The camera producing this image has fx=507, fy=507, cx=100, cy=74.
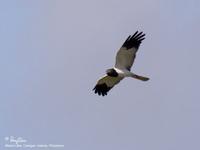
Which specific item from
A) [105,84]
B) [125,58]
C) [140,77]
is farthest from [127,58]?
[105,84]

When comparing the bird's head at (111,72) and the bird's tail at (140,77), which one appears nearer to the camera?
the bird's tail at (140,77)

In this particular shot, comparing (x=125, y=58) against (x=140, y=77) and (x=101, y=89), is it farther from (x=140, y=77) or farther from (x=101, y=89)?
(x=101, y=89)

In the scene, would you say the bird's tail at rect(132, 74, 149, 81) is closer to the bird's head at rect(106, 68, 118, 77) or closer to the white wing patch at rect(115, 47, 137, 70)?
the white wing patch at rect(115, 47, 137, 70)

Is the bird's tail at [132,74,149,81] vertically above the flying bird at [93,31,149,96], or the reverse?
the flying bird at [93,31,149,96]

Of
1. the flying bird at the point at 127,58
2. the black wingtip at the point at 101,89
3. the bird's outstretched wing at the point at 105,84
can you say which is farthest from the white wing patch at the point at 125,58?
the black wingtip at the point at 101,89

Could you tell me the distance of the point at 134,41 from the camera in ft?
74.5

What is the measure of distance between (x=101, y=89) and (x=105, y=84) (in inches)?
16.4

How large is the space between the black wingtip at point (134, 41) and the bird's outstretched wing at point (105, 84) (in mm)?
1703

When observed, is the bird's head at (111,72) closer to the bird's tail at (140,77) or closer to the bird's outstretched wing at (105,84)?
the bird's outstretched wing at (105,84)

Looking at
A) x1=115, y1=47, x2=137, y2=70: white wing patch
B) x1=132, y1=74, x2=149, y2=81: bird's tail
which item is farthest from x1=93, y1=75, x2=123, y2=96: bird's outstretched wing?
x1=132, y1=74, x2=149, y2=81: bird's tail

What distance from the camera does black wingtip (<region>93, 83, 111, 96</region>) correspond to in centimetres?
2388

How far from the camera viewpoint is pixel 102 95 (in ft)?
79.5

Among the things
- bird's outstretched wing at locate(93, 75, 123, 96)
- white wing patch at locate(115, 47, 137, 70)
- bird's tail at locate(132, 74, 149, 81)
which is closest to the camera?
bird's tail at locate(132, 74, 149, 81)

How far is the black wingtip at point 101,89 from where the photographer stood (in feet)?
Result: 78.3
